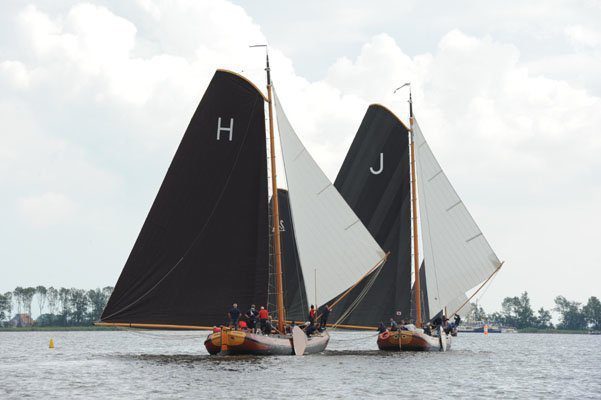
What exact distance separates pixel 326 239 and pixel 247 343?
26.0ft

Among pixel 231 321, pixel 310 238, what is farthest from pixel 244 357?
pixel 310 238

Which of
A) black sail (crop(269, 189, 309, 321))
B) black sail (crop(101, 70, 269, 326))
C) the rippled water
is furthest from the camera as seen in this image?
black sail (crop(269, 189, 309, 321))

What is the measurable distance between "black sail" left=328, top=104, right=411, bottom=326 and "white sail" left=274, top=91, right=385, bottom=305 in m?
11.4

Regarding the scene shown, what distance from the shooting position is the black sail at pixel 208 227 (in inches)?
2103

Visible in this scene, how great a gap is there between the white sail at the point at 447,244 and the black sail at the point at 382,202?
2271 mm

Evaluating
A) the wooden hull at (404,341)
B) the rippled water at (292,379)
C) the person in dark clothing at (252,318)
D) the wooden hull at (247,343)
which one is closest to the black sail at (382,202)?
the wooden hull at (404,341)

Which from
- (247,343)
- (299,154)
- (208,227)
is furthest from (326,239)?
(247,343)

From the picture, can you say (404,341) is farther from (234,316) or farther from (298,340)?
(234,316)

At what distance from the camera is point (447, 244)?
2621 inches

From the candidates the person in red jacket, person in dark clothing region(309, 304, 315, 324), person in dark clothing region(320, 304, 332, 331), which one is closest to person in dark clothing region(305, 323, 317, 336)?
person in dark clothing region(309, 304, 315, 324)

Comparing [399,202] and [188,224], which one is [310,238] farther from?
[399,202]

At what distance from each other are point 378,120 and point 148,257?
25.1 meters

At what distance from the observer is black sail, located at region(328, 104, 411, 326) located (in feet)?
227

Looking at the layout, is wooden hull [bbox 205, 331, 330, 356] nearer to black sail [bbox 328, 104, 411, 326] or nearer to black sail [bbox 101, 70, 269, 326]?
black sail [bbox 101, 70, 269, 326]
